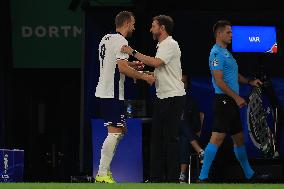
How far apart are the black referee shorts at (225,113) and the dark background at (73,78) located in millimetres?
3430

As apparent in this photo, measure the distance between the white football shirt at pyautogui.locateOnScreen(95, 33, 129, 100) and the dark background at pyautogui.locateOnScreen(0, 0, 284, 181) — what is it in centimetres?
388

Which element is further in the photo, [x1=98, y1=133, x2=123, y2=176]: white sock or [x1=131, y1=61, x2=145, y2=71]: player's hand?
[x1=131, y1=61, x2=145, y2=71]: player's hand

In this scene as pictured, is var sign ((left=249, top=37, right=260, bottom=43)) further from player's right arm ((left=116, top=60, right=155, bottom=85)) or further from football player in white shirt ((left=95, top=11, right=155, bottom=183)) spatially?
player's right arm ((left=116, top=60, right=155, bottom=85))

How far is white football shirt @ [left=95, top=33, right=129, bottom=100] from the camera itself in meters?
7.60

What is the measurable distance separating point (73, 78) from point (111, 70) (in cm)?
646

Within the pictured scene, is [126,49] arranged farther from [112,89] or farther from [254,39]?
[254,39]

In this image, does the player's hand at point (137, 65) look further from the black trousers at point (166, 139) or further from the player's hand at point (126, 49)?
the black trousers at point (166, 139)

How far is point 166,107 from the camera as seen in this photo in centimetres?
741

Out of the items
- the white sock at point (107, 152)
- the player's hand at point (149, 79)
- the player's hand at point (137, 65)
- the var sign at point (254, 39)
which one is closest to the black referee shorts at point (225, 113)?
the player's hand at point (137, 65)

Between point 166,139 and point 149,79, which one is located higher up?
point 149,79

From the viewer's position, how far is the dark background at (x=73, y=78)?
11695mm

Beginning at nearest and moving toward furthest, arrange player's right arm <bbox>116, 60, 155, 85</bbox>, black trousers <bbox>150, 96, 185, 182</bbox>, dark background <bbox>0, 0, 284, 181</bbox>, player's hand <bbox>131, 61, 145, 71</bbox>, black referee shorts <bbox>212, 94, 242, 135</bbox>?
black trousers <bbox>150, 96, 185, 182</bbox>, player's right arm <bbox>116, 60, 155, 85</bbox>, player's hand <bbox>131, 61, 145, 71</bbox>, black referee shorts <bbox>212, 94, 242, 135</bbox>, dark background <bbox>0, 0, 284, 181</bbox>

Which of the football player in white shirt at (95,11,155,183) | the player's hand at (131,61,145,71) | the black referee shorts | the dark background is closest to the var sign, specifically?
the dark background

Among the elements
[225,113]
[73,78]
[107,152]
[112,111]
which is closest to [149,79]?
[112,111]
